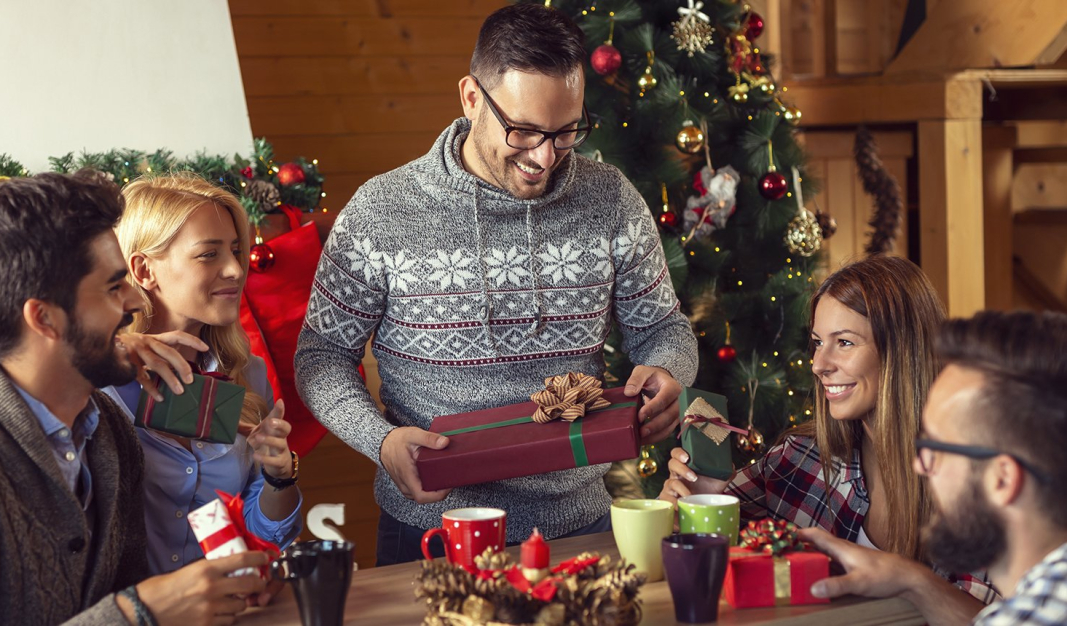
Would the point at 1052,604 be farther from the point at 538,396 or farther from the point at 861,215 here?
the point at 861,215

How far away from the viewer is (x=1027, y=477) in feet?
3.68

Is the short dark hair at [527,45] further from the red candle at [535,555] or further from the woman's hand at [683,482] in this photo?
the red candle at [535,555]

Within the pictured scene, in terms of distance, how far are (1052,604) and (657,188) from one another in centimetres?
202

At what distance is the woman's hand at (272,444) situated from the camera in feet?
5.70

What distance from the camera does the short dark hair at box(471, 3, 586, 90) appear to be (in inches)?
71.3

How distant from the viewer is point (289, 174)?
2717mm

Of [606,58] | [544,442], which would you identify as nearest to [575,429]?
[544,442]

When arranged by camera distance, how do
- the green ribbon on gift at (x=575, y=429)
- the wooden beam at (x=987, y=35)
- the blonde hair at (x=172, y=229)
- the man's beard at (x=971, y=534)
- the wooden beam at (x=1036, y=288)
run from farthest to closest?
1. the wooden beam at (x=1036, y=288)
2. the wooden beam at (x=987, y=35)
3. the blonde hair at (x=172, y=229)
4. the green ribbon on gift at (x=575, y=429)
5. the man's beard at (x=971, y=534)

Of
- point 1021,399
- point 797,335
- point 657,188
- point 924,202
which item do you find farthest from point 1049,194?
point 1021,399

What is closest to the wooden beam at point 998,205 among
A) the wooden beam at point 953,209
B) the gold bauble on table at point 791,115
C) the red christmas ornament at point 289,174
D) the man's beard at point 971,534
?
the wooden beam at point 953,209

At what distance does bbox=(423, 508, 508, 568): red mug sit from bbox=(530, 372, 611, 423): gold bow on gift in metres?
0.27

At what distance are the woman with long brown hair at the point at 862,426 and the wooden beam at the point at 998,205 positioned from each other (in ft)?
10.8

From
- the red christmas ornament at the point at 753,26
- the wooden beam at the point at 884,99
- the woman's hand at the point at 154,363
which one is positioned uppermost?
the red christmas ornament at the point at 753,26

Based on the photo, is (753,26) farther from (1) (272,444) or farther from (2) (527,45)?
(1) (272,444)
